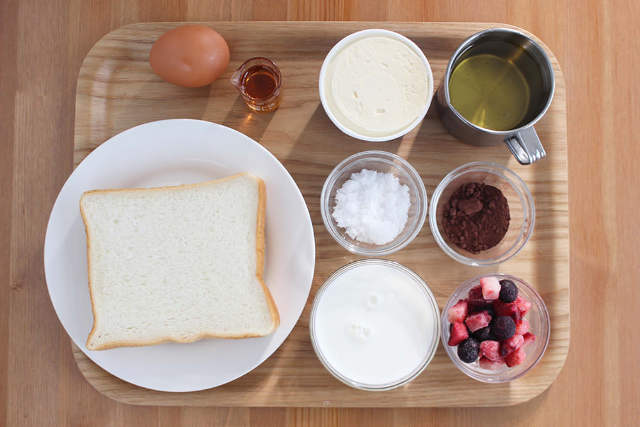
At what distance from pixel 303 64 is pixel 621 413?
3.83 feet

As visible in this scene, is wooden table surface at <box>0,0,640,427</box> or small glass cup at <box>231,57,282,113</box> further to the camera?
wooden table surface at <box>0,0,640,427</box>

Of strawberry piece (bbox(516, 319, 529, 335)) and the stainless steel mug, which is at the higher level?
the stainless steel mug

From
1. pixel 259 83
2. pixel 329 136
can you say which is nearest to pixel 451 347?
pixel 329 136

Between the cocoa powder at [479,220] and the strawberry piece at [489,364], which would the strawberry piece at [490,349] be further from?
the cocoa powder at [479,220]

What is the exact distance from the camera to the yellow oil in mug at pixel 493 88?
3.50 feet

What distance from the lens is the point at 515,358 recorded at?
1052 mm

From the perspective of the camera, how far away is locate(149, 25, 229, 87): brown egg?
104cm

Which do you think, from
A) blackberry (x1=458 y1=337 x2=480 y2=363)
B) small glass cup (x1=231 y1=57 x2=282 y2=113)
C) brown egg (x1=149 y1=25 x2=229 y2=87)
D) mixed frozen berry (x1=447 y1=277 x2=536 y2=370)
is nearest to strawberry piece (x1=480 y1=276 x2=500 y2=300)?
mixed frozen berry (x1=447 y1=277 x2=536 y2=370)

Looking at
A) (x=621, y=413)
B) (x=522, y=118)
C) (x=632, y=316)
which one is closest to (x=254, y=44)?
(x=522, y=118)

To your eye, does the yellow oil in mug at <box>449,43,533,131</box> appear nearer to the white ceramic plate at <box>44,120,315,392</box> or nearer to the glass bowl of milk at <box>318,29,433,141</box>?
the glass bowl of milk at <box>318,29,433,141</box>

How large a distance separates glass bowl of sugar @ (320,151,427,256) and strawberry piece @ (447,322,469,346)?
8.3 inches

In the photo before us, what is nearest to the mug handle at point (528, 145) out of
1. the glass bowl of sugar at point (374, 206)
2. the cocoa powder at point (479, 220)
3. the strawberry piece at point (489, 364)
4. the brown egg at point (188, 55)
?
the cocoa powder at point (479, 220)

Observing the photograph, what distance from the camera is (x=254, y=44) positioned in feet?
3.77

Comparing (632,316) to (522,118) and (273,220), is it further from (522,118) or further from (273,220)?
(273,220)
